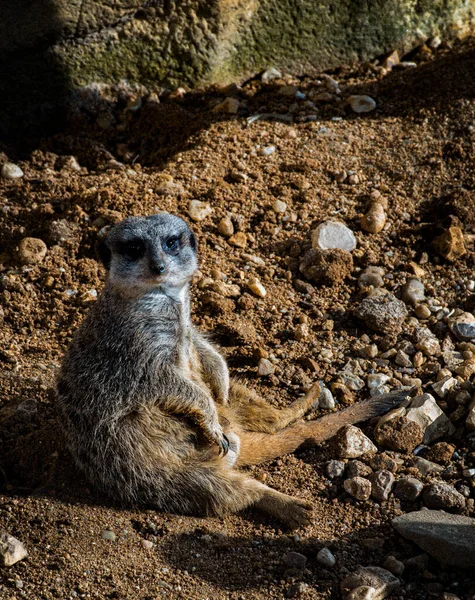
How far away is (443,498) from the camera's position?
2592mm

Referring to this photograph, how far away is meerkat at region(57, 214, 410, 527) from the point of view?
271 centimetres

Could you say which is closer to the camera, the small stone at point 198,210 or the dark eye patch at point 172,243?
the dark eye patch at point 172,243

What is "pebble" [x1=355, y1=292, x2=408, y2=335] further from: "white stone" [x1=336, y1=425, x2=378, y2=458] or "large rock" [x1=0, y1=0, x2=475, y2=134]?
"large rock" [x1=0, y1=0, x2=475, y2=134]

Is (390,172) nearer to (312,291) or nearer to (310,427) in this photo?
(312,291)

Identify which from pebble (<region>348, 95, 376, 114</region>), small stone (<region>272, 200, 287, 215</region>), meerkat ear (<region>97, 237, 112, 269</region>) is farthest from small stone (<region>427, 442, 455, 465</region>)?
pebble (<region>348, 95, 376, 114</region>)

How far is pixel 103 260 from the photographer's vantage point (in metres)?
2.91

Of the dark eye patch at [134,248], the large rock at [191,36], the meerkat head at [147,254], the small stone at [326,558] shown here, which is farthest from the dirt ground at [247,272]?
the dark eye patch at [134,248]

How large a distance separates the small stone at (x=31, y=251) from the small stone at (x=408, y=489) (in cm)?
200

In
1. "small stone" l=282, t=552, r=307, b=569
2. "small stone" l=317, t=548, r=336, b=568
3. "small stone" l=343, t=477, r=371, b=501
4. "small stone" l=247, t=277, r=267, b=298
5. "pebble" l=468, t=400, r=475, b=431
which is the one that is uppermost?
"small stone" l=247, t=277, r=267, b=298

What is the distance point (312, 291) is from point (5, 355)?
139cm

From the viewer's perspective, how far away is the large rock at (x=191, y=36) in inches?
168

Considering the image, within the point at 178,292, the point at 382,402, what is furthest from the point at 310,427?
the point at 178,292

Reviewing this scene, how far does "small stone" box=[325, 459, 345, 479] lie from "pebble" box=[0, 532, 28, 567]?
Result: 109cm

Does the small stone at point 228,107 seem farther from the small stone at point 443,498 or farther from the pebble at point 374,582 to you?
the pebble at point 374,582
